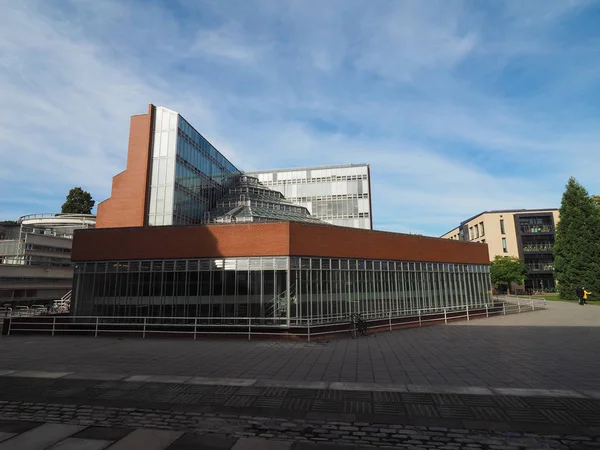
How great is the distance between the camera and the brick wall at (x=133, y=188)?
112 ft

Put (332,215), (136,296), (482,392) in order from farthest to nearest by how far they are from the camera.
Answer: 1. (332,215)
2. (136,296)
3. (482,392)

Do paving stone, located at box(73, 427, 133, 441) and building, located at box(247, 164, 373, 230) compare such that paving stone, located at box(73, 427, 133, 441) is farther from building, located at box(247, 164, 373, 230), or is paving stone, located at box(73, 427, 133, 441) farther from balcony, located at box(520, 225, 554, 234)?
balcony, located at box(520, 225, 554, 234)

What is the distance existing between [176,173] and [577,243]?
49.5 meters

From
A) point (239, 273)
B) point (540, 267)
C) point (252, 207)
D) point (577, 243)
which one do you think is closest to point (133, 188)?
point (252, 207)

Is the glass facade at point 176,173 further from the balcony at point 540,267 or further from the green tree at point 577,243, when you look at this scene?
the balcony at point 540,267

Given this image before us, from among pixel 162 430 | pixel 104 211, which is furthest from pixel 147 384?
pixel 104 211

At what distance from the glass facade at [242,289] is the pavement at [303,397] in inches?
198

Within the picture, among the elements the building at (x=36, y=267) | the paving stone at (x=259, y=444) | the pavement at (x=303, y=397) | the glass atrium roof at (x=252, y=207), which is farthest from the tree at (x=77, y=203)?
the paving stone at (x=259, y=444)

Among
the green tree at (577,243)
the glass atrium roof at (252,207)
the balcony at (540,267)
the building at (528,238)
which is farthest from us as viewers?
the building at (528,238)

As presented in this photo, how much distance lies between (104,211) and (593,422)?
38.0 m

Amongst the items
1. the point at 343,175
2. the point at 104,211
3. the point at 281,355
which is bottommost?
the point at 281,355

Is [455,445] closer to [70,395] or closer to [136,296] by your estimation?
[70,395]

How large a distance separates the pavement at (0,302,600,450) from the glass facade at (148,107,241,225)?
21.6 m

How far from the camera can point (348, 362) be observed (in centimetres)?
1143
